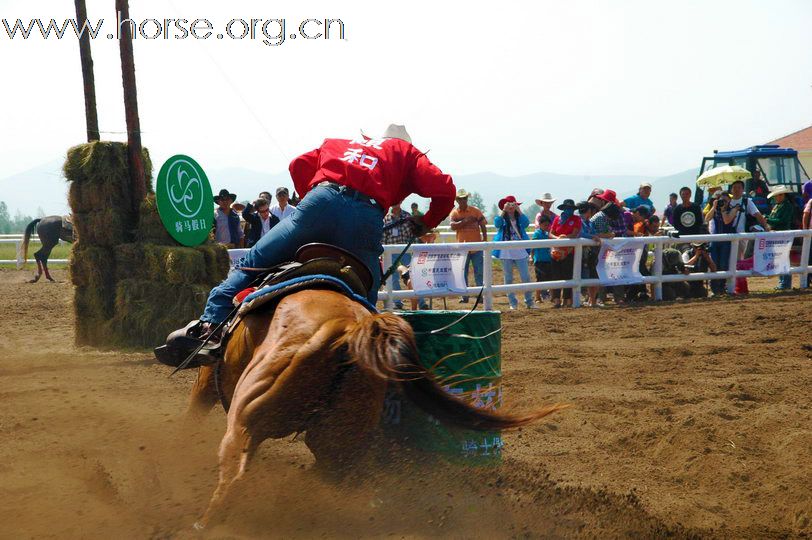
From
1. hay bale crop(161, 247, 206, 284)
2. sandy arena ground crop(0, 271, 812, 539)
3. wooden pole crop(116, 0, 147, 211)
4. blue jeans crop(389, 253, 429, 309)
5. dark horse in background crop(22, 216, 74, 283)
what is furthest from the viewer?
dark horse in background crop(22, 216, 74, 283)

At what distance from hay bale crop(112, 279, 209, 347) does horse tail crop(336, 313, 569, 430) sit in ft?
20.2

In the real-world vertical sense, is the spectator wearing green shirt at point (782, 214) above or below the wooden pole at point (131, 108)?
below

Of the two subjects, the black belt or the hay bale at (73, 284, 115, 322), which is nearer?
the black belt

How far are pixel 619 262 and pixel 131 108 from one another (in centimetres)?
715

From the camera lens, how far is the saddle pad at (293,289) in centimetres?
388

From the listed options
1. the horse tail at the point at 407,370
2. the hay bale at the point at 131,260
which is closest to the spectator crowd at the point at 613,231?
the hay bale at the point at 131,260

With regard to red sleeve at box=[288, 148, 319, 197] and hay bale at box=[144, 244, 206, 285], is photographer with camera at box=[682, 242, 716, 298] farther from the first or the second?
red sleeve at box=[288, 148, 319, 197]

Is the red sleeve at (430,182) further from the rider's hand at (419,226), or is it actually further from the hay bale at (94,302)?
the hay bale at (94,302)

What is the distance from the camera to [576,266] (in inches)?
488

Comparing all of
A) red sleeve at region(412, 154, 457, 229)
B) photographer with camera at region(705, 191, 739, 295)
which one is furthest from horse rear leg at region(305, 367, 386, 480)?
photographer with camera at region(705, 191, 739, 295)

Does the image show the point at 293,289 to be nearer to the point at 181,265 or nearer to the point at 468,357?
the point at 468,357

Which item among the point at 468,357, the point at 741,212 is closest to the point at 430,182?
the point at 468,357

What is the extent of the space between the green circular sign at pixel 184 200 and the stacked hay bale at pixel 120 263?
20 cm

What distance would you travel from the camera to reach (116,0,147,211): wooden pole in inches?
381
